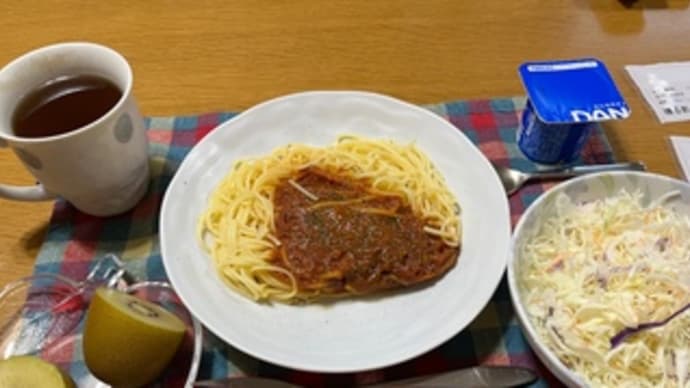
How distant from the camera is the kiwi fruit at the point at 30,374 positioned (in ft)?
2.51

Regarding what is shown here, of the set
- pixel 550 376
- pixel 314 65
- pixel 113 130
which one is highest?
pixel 113 130

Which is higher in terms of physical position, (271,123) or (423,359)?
(271,123)

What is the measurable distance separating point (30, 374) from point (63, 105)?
448mm

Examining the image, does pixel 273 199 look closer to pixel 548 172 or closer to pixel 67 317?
pixel 67 317

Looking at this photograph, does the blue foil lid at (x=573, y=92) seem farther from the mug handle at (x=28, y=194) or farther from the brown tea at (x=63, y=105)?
the mug handle at (x=28, y=194)

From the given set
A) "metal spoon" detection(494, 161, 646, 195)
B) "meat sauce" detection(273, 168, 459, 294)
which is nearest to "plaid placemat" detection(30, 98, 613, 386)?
"metal spoon" detection(494, 161, 646, 195)

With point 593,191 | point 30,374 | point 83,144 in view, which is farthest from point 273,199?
point 593,191

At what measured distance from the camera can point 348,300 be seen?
938 millimetres

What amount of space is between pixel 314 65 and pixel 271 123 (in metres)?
0.31

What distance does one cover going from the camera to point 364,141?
1162 millimetres

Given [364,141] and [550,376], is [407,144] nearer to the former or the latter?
[364,141]

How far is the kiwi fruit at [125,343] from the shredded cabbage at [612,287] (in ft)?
1.75

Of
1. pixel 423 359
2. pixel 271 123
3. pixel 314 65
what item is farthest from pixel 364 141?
pixel 423 359

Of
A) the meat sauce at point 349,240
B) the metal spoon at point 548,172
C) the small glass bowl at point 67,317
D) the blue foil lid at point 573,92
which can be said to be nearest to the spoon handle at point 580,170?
the metal spoon at point 548,172
